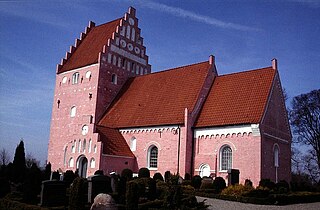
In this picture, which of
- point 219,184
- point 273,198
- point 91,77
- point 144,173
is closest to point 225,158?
point 219,184

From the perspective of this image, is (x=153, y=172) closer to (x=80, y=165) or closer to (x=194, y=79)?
(x=80, y=165)

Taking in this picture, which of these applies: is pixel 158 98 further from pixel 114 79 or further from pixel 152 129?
pixel 114 79

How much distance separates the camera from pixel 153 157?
92.8ft

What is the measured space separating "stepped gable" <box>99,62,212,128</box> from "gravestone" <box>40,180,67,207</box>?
40.3ft

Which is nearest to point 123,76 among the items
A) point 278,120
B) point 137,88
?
point 137,88

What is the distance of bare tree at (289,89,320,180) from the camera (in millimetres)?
36781

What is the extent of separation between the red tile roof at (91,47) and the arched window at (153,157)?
1005 centimetres

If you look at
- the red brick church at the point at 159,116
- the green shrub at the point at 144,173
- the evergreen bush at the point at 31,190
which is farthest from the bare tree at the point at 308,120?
the evergreen bush at the point at 31,190

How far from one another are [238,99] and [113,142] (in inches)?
402

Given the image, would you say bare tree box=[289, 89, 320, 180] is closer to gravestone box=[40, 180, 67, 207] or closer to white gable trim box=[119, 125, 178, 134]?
white gable trim box=[119, 125, 178, 134]

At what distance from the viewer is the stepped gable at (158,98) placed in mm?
27672

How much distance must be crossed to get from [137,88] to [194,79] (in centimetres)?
645

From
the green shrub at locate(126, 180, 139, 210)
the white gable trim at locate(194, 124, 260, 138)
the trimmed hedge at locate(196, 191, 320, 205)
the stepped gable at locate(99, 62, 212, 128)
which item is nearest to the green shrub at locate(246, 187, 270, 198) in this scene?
the trimmed hedge at locate(196, 191, 320, 205)

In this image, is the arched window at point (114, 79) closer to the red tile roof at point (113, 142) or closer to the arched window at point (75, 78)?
the arched window at point (75, 78)
